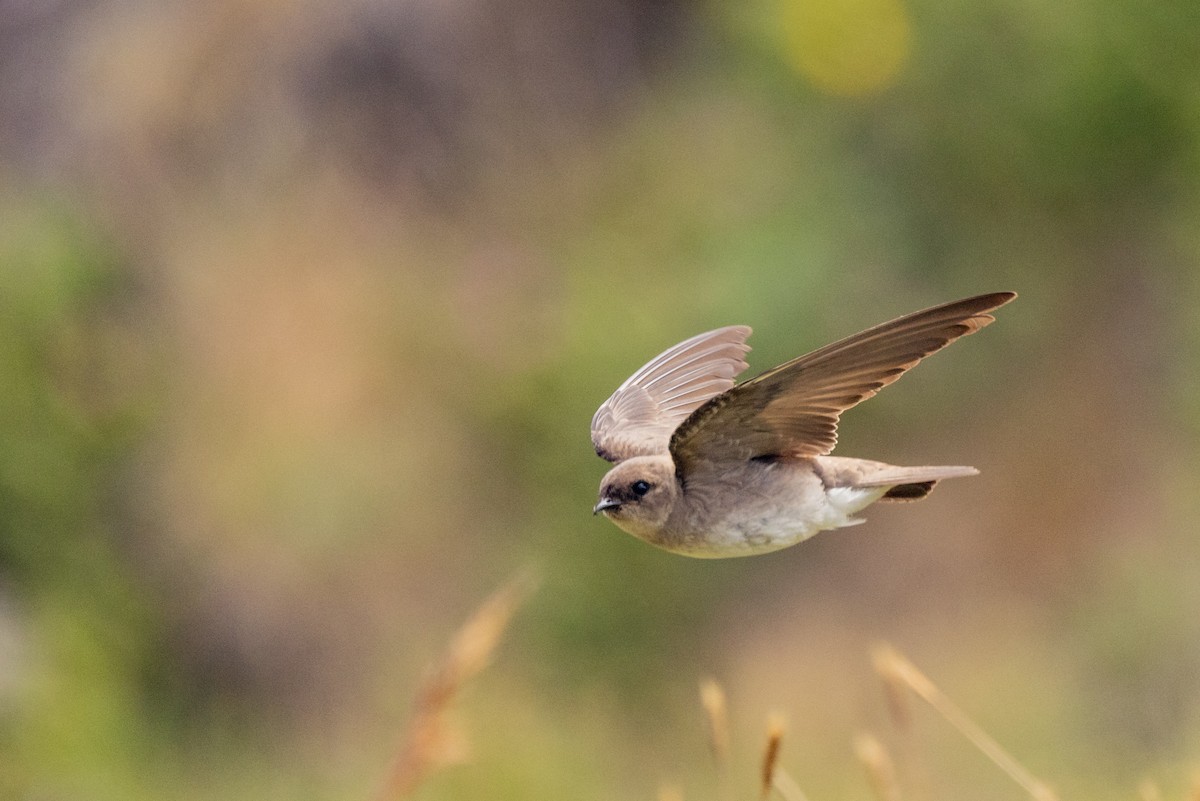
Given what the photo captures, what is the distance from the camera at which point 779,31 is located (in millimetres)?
5906

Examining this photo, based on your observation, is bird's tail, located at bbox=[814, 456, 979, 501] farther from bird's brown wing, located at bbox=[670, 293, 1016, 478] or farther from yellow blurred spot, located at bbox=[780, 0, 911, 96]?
yellow blurred spot, located at bbox=[780, 0, 911, 96]

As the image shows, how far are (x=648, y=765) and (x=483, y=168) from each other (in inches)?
Answer: 121

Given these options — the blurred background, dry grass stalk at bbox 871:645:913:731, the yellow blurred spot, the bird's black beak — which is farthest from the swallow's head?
the yellow blurred spot

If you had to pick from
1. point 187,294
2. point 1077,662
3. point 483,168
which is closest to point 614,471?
point 1077,662

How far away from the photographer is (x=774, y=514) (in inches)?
51.2

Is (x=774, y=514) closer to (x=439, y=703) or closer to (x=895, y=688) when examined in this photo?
(x=895, y=688)

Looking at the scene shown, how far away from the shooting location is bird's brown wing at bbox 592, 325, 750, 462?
5.74 ft

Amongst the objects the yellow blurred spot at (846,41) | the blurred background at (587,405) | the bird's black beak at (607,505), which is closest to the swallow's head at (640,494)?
the bird's black beak at (607,505)

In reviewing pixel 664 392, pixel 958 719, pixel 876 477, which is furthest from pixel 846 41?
pixel 958 719

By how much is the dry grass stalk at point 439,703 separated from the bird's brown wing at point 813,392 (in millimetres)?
229

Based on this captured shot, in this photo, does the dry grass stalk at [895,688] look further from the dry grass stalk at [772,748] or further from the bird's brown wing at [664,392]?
the bird's brown wing at [664,392]

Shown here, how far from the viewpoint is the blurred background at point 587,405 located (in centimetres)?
482

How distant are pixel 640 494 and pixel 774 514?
6.7 inches

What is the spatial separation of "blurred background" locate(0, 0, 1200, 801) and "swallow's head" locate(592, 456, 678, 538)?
304cm
